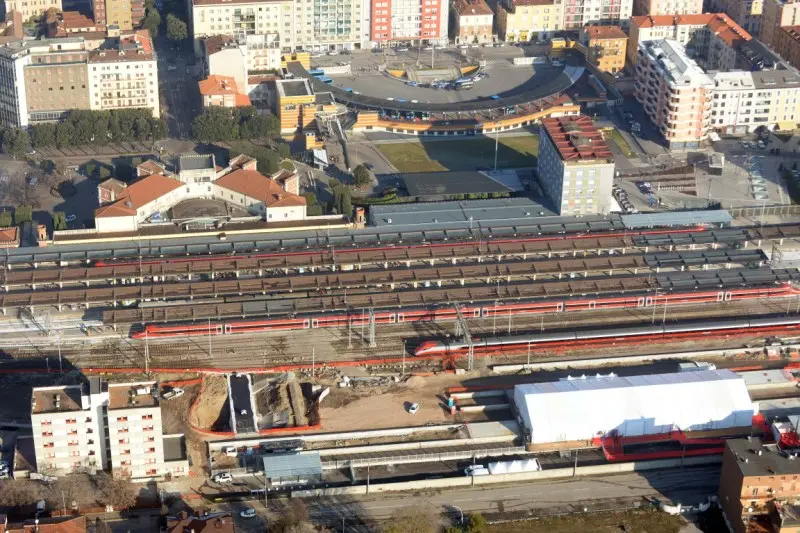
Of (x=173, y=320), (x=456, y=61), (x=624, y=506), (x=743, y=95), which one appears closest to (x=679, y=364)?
(x=624, y=506)

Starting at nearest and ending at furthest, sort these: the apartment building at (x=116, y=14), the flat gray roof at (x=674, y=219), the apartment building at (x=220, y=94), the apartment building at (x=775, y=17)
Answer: the flat gray roof at (x=674, y=219) → the apartment building at (x=220, y=94) → the apartment building at (x=775, y=17) → the apartment building at (x=116, y=14)

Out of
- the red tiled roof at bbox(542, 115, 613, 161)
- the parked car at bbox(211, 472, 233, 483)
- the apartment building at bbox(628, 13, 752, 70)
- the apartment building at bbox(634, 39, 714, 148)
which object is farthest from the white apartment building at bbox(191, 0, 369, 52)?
the parked car at bbox(211, 472, 233, 483)

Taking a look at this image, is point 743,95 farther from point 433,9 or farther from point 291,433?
point 291,433

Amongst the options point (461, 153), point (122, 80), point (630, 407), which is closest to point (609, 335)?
point (630, 407)

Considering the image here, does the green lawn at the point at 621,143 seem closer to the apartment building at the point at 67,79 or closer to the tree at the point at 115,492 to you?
the apartment building at the point at 67,79

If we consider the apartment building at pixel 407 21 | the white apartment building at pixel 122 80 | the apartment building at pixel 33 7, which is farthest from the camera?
the apartment building at pixel 407 21

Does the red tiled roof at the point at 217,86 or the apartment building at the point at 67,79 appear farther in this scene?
the red tiled roof at the point at 217,86

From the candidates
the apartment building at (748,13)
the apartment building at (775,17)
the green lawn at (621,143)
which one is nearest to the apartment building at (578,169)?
the green lawn at (621,143)

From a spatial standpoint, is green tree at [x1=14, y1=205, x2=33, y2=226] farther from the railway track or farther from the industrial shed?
the industrial shed
